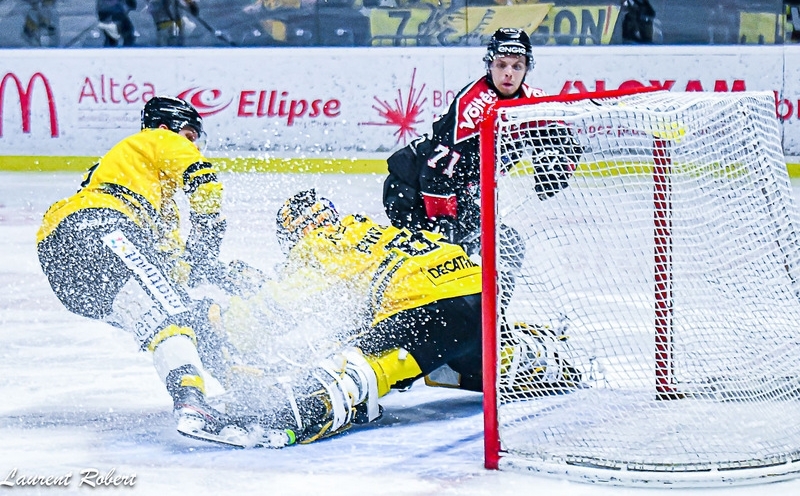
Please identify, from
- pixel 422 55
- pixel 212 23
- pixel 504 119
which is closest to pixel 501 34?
pixel 504 119

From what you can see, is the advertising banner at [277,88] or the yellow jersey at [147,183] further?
the advertising banner at [277,88]

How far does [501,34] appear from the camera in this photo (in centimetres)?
379

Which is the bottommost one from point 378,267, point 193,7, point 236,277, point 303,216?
point 236,277

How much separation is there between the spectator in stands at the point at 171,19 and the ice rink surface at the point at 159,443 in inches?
149

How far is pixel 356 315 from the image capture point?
10.6 feet

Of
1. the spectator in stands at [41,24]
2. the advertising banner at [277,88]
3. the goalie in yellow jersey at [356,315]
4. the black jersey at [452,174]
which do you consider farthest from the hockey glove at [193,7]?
the goalie in yellow jersey at [356,315]

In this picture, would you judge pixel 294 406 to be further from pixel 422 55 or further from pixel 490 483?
→ pixel 422 55

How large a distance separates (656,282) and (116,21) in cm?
575

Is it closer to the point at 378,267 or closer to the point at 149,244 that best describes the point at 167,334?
the point at 149,244

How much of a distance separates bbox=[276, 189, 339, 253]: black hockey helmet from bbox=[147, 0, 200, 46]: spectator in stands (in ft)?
16.1

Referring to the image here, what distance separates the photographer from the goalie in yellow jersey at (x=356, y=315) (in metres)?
2.85
